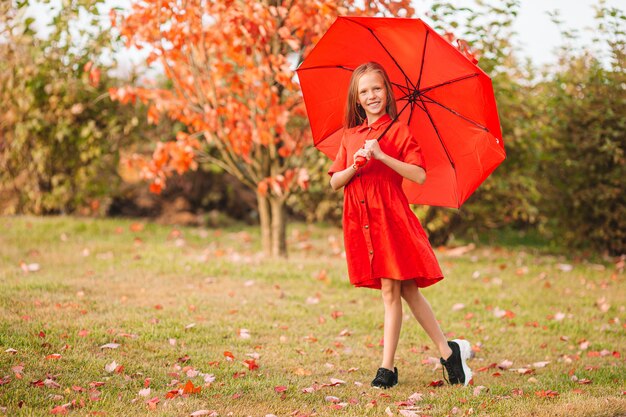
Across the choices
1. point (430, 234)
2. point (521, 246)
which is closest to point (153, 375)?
point (430, 234)

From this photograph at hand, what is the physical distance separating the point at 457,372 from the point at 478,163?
1.20 metres

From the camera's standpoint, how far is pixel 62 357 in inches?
150

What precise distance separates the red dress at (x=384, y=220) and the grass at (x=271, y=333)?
0.67m

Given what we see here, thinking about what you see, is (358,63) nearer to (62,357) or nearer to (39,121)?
(62,357)

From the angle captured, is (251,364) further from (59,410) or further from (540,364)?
(540,364)

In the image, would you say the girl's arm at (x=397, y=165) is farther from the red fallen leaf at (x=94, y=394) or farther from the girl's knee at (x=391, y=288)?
the red fallen leaf at (x=94, y=394)

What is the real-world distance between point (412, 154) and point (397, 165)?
150mm

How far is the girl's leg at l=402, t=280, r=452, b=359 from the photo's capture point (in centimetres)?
384

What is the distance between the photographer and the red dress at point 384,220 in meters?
3.60

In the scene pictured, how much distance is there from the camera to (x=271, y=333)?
4.91m

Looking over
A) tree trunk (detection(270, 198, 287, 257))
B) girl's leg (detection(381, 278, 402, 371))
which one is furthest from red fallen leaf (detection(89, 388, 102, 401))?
tree trunk (detection(270, 198, 287, 257))

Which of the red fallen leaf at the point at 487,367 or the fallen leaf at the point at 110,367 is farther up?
the fallen leaf at the point at 110,367

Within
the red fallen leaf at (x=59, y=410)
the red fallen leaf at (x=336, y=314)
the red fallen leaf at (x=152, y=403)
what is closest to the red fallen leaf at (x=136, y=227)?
the red fallen leaf at (x=336, y=314)

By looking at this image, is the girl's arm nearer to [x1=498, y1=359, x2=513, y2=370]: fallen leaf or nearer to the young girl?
the young girl
